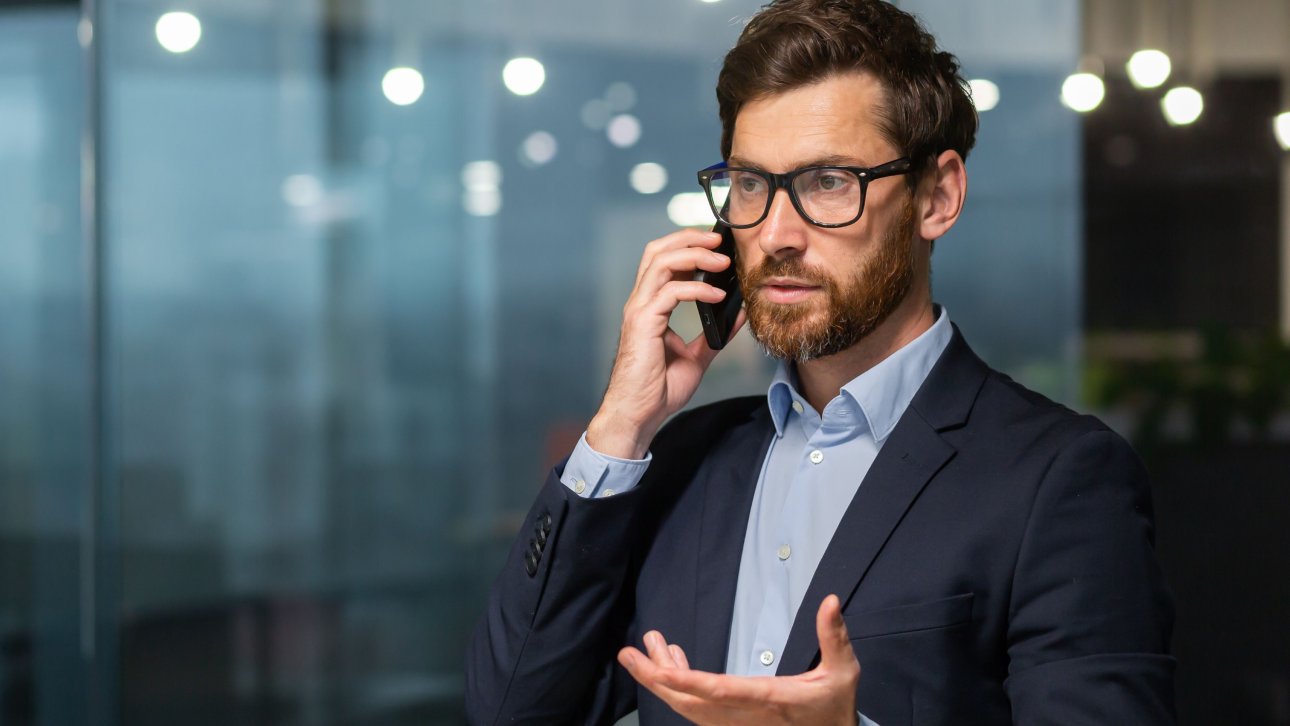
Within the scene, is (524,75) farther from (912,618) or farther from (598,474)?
(912,618)

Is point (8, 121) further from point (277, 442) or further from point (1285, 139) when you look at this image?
point (1285, 139)

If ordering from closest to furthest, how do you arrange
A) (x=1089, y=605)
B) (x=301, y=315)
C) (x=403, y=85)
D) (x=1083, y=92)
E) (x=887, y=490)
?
(x=1089, y=605) → (x=887, y=490) → (x=1083, y=92) → (x=403, y=85) → (x=301, y=315)

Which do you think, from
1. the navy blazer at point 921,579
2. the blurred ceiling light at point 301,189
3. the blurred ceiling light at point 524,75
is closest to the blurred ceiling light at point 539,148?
the blurred ceiling light at point 524,75

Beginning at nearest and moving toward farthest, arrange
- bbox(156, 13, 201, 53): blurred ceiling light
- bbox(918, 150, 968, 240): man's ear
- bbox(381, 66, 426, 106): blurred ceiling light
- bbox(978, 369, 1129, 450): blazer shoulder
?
bbox(978, 369, 1129, 450): blazer shoulder
bbox(918, 150, 968, 240): man's ear
bbox(381, 66, 426, 106): blurred ceiling light
bbox(156, 13, 201, 53): blurred ceiling light

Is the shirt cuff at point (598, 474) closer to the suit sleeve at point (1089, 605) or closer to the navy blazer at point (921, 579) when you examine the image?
the navy blazer at point (921, 579)

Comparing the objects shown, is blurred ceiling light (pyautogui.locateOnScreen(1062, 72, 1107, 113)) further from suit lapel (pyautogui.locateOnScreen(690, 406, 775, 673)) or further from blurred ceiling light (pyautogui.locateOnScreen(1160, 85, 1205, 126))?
suit lapel (pyautogui.locateOnScreen(690, 406, 775, 673))

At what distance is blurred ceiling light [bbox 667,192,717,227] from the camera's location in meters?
3.33

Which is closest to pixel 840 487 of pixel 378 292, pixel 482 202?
pixel 482 202

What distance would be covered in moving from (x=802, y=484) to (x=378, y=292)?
2610 mm

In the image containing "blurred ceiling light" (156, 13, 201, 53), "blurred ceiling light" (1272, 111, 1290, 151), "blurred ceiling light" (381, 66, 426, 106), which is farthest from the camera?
"blurred ceiling light" (156, 13, 201, 53)

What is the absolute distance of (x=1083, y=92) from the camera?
118 inches

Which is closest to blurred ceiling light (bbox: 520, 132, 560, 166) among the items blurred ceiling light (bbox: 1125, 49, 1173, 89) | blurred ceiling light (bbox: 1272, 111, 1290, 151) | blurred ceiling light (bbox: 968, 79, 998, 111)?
blurred ceiling light (bbox: 968, 79, 998, 111)

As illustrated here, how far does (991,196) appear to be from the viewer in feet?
10.1

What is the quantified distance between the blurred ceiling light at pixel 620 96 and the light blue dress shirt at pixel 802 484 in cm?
212
